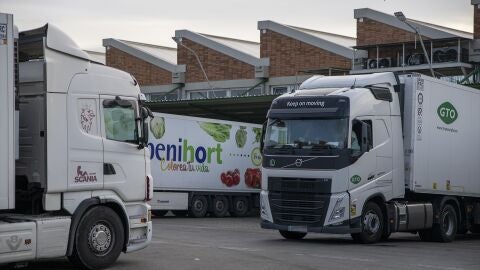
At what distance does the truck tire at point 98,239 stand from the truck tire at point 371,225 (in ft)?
21.5

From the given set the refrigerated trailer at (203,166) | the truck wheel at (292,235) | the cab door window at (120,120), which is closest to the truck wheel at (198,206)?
the refrigerated trailer at (203,166)

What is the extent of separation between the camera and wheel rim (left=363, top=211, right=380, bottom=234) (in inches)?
707

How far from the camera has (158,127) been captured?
28484 millimetres

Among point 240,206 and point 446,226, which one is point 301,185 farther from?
point 240,206

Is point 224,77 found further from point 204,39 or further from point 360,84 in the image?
point 360,84

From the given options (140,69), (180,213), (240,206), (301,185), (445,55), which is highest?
(140,69)

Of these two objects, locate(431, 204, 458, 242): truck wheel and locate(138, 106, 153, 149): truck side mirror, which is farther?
locate(431, 204, 458, 242): truck wheel

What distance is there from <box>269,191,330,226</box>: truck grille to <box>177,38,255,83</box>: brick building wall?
29.4 metres

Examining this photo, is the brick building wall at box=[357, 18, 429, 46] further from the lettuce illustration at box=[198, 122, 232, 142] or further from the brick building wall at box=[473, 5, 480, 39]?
the lettuce illustration at box=[198, 122, 232, 142]

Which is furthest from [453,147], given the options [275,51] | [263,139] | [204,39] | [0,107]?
[204,39]

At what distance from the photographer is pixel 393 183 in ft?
60.7

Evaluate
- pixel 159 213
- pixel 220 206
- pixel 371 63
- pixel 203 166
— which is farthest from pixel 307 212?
pixel 371 63

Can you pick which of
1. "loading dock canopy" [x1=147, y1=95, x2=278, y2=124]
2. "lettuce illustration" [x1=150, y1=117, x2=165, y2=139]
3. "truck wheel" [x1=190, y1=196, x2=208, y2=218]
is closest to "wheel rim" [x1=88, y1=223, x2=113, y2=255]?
"lettuce illustration" [x1=150, y1=117, x2=165, y2=139]

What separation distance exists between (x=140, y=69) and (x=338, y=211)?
36548mm
